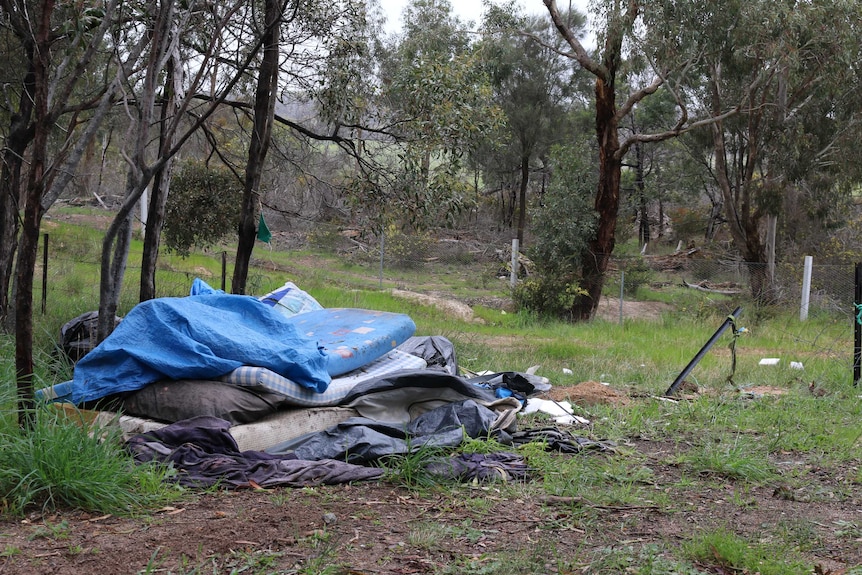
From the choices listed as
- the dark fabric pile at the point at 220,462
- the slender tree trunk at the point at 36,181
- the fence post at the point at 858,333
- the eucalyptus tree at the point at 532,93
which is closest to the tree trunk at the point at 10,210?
the slender tree trunk at the point at 36,181

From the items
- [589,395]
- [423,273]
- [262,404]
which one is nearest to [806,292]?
[589,395]

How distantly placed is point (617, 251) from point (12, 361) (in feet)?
73.0

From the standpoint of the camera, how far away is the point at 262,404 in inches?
194

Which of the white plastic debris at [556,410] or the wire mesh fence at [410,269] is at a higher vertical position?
the wire mesh fence at [410,269]

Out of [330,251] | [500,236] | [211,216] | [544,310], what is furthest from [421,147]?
[500,236]

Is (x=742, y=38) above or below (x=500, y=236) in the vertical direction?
above

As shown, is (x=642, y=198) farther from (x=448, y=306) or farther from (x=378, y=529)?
(x=378, y=529)

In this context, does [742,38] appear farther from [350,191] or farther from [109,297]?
[109,297]

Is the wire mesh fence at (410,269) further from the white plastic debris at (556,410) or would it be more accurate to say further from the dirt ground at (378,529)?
the dirt ground at (378,529)

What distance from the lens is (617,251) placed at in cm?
2547

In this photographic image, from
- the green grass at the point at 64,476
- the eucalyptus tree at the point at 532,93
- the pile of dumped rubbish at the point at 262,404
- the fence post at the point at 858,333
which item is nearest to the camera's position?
the green grass at the point at 64,476

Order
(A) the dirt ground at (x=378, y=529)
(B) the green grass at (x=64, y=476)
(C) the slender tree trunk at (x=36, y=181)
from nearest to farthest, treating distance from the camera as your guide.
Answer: (A) the dirt ground at (x=378, y=529), (B) the green grass at (x=64, y=476), (C) the slender tree trunk at (x=36, y=181)

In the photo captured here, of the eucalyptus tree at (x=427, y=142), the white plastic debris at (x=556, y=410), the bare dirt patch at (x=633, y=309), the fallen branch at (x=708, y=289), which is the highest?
the eucalyptus tree at (x=427, y=142)

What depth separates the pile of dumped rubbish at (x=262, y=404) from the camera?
434 cm
